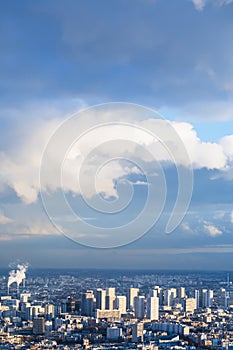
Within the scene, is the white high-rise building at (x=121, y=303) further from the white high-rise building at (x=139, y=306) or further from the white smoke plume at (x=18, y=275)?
the white smoke plume at (x=18, y=275)

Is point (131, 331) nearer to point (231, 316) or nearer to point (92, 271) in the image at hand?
point (92, 271)


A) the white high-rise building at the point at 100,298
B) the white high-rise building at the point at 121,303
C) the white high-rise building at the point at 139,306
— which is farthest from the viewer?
the white high-rise building at the point at 121,303

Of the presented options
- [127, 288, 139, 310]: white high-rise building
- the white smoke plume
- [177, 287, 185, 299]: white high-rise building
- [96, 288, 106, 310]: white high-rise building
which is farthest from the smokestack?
[177, 287, 185, 299]: white high-rise building

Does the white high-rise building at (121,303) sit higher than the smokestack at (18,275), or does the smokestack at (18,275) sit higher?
the smokestack at (18,275)

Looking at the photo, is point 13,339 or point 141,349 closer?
point 141,349

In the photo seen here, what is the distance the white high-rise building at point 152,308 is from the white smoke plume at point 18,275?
1.47 m

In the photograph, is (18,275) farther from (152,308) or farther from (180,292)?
(180,292)

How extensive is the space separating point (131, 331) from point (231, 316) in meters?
1.86

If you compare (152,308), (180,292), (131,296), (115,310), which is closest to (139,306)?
(152,308)

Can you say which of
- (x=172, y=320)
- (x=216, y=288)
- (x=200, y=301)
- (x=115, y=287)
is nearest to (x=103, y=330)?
(x=172, y=320)

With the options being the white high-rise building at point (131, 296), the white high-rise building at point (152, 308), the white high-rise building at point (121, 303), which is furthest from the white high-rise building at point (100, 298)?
the white high-rise building at point (152, 308)

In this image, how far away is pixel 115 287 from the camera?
25.1 ft

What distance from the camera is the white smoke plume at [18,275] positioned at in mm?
6993

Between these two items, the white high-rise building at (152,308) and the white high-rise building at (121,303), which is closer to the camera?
the white high-rise building at (152,308)
